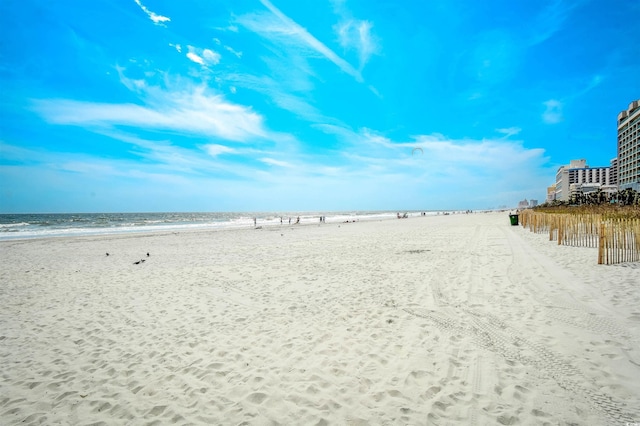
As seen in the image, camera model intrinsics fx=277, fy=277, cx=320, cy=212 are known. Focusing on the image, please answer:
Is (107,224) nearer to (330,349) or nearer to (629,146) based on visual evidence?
(330,349)

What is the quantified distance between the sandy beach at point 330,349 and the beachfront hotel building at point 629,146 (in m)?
99.8

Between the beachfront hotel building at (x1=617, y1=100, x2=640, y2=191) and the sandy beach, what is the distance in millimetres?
99839

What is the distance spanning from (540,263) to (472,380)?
28.4 feet

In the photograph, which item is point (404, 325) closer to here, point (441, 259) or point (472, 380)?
point (472, 380)

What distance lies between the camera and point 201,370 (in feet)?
13.0

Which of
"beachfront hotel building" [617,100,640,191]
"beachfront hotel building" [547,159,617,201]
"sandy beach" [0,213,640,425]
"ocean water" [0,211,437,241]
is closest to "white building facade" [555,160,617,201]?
"beachfront hotel building" [547,159,617,201]

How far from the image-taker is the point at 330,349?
174 inches

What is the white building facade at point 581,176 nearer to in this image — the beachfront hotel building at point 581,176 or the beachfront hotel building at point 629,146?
the beachfront hotel building at point 581,176

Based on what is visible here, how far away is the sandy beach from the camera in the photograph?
3115 millimetres

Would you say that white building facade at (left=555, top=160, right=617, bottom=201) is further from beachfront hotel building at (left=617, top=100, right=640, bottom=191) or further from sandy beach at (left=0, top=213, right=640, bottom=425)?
sandy beach at (left=0, top=213, right=640, bottom=425)

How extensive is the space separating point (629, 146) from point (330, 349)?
402 feet

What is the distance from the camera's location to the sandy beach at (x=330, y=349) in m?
3.12

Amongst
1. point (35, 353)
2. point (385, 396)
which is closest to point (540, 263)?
point (385, 396)

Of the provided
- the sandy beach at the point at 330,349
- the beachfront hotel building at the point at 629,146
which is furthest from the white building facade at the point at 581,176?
the sandy beach at the point at 330,349
